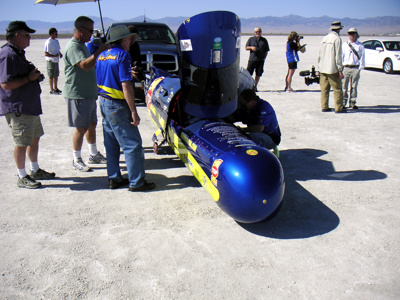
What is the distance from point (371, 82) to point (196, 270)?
1257cm

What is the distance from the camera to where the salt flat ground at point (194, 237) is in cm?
288

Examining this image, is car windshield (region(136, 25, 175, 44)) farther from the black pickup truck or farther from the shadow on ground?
the shadow on ground

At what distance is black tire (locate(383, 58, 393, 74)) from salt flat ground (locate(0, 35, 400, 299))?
11343 millimetres

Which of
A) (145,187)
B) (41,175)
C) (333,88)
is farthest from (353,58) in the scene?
(41,175)

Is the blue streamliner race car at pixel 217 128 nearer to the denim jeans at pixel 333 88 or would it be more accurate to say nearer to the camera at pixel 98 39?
the camera at pixel 98 39

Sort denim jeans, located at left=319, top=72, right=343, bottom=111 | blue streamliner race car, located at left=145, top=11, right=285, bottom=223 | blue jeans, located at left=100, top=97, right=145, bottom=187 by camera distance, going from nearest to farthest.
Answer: blue streamliner race car, located at left=145, top=11, right=285, bottom=223 → blue jeans, located at left=100, top=97, right=145, bottom=187 → denim jeans, located at left=319, top=72, right=343, bottom=111

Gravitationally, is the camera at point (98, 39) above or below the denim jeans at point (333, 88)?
above

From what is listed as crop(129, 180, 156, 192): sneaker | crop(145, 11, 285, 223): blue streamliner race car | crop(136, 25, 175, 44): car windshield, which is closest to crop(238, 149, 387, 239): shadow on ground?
crop(145, 11, 285, 223): blue streamliner race car

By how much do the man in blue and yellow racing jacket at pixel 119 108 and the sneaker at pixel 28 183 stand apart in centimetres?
96

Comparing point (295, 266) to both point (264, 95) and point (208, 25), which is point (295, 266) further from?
point (264, 95)

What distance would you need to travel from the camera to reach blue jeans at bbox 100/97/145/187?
14.0 feet

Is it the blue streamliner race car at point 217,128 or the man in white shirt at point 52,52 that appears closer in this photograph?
the blue streamliner race car at point 217,128

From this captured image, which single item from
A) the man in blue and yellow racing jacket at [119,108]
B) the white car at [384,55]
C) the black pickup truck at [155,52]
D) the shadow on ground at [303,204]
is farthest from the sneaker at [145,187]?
the white car at [384,55]

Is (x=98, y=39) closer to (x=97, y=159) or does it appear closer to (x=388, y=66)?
(x=97, y=159)
